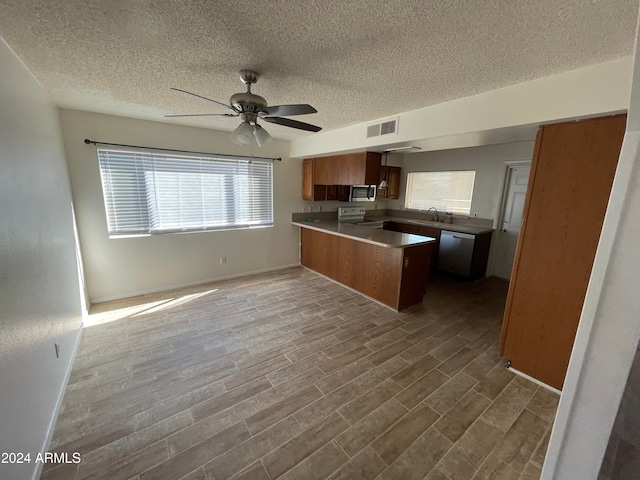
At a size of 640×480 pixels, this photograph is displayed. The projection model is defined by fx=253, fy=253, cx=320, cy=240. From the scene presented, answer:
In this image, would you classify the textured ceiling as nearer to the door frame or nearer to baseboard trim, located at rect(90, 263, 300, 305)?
baseboard trim, located at rect(90, 263, 300, 305)

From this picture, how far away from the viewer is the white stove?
529 cm

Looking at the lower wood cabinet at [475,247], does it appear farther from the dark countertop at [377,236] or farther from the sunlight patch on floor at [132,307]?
the sunlight patch on floor at [132,307]

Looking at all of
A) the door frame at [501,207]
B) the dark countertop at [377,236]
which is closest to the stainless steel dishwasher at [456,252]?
the door frame at [501,207]

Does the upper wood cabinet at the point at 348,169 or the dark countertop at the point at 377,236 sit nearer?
the dark countertop at the point at 377,236

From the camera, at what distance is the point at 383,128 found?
3051mm

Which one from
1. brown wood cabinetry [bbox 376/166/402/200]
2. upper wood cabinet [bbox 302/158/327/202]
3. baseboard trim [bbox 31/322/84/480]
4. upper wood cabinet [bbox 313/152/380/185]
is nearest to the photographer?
baseboard trim [bbox 31/322/84/480]

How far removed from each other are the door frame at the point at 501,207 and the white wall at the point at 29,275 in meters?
5.80

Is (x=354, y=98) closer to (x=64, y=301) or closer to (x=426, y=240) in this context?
(x=426, y=240)

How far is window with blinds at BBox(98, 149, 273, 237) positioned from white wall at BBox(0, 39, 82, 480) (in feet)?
3.16

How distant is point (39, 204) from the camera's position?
188 centimetres

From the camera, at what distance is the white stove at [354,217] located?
529 cm

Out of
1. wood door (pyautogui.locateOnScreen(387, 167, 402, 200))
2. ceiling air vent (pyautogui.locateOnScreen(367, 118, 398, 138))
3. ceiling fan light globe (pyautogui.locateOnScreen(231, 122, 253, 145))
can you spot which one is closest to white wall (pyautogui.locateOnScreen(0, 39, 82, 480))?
ceiling fan light globe (pyautogui.locateOnScreen(231, 122, 253, 145))

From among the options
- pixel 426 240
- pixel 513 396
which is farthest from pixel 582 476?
pixel 426 240

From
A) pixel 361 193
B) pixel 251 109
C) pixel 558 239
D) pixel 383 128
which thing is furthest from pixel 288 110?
pixel 361 193
